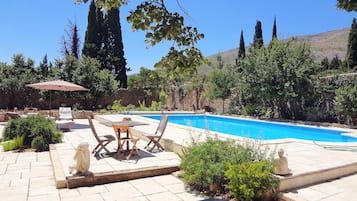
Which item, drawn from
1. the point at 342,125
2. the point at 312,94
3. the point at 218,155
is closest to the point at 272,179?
the point at 218,155

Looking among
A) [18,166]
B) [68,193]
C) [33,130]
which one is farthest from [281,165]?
[33,130]

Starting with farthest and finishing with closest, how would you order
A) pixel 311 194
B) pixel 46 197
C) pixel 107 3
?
pixel 311 194
pixel 46 197
pixel 107 3

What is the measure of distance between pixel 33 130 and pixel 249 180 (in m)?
6.33

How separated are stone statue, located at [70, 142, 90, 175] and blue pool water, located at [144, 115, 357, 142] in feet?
15.6

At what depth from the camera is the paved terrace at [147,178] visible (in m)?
→ 4.33

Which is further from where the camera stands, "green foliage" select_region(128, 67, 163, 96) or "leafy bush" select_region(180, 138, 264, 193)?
"green foliage" select_region(128, 67, 163, 96)

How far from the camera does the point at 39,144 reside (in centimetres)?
755

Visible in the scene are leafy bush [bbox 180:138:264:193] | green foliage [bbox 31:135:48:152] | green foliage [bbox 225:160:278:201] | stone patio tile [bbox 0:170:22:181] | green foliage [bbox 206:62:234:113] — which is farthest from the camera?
green foliage [bbox 206:62:234:113]

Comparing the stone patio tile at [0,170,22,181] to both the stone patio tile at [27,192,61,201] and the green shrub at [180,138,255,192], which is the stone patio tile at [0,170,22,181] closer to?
the stone patio tile at [27,192,61,201]

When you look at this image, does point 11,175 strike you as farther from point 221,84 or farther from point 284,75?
point 221,84

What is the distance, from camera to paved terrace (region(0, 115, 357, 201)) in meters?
4.33

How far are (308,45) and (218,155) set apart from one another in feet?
38.5

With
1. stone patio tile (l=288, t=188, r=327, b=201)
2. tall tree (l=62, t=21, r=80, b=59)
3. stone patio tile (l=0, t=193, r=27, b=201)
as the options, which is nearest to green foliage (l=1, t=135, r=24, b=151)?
stone patio tile (l=0, t=193, r=27, b=201)

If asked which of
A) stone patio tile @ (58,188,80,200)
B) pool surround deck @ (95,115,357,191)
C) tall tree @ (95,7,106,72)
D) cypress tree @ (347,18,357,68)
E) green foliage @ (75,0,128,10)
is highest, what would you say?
tall tree @ (95,7,106,72)
